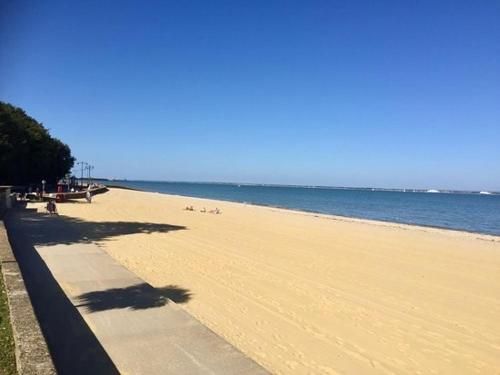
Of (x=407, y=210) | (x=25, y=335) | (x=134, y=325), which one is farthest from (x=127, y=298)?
(x=407, y=210)

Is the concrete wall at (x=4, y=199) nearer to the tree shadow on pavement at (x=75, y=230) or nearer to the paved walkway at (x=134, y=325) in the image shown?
the tree shadow on pavement at (x=75, y=230)

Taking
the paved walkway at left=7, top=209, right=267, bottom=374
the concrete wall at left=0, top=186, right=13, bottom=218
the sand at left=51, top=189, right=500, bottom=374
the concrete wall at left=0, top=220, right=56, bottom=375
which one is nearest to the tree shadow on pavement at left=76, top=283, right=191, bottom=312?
the paved walkway at left=7, top=209, right=267, bottom=374

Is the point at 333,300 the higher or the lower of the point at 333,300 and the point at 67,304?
the lower

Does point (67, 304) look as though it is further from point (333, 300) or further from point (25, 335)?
point (333, 300)

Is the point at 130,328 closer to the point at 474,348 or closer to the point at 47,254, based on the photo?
the point at 474,348

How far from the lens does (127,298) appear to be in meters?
6.55

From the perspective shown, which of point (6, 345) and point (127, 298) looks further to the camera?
point (127, 298)

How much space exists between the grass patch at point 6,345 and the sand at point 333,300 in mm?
2359

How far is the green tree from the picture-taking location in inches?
1686

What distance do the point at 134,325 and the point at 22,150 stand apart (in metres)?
45.7

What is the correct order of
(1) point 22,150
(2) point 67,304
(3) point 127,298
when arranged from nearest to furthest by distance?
(2) point 67,304 < (3) point 127,298 < (1) point 22,150

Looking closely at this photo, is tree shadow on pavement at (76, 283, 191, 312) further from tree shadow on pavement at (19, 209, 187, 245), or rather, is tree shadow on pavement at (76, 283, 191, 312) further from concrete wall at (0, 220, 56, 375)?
tree shadow on pavement at (19, 209, 187, 245)

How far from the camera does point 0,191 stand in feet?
58.8

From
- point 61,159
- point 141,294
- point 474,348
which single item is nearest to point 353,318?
point 474,348
